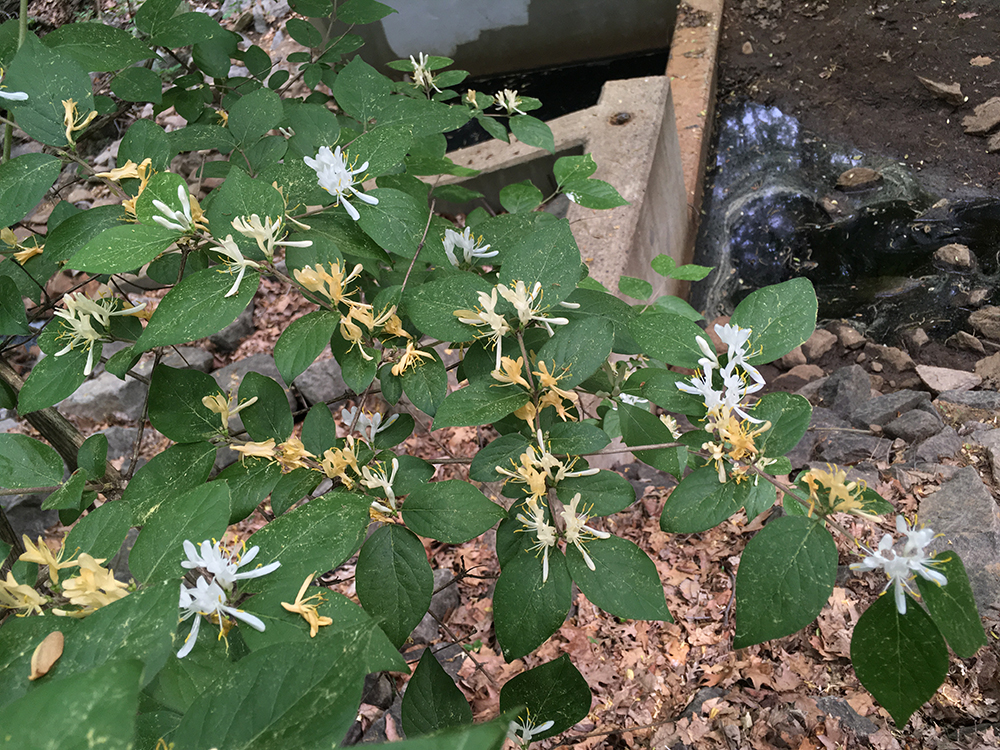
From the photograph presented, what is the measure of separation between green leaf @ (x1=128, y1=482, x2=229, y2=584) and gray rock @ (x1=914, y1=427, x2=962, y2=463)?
2191 mm

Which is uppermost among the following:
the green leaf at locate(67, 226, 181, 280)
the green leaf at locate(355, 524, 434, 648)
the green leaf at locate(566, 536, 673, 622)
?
the green leaf at locate(67, 226, 181, 280)

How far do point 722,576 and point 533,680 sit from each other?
1159mm

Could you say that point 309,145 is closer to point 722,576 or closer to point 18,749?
point 18,749

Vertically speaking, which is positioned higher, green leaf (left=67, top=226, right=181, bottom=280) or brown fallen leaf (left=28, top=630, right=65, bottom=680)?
green leaf (left=67, top=226, right=181, bottom=280)

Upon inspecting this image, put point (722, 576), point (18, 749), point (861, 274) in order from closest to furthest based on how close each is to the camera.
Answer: point (18, 749), point (722, 576), point (861, 274)

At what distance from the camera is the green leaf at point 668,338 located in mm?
810

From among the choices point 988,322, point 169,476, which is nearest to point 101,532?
point 169,476

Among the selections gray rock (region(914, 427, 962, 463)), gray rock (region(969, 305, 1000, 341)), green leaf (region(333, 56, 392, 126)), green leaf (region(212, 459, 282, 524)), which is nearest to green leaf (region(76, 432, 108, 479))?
green leaf (region(212, 459, 282, 524))

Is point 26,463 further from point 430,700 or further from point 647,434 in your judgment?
point 647,434

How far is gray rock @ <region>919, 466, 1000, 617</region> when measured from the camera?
1.64 meters

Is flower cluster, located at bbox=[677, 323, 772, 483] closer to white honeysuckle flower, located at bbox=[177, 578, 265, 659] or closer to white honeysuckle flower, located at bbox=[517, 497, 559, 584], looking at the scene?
white honeysuckle flower, located at bbox=[517, 497, 559, 584]

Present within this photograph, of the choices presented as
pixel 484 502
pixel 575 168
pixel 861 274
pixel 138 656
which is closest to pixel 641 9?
pixel 861 274

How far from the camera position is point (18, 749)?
1.02ft

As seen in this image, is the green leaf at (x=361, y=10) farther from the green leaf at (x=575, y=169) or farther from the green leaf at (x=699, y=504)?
the green leaf at (x=699, y=504)
